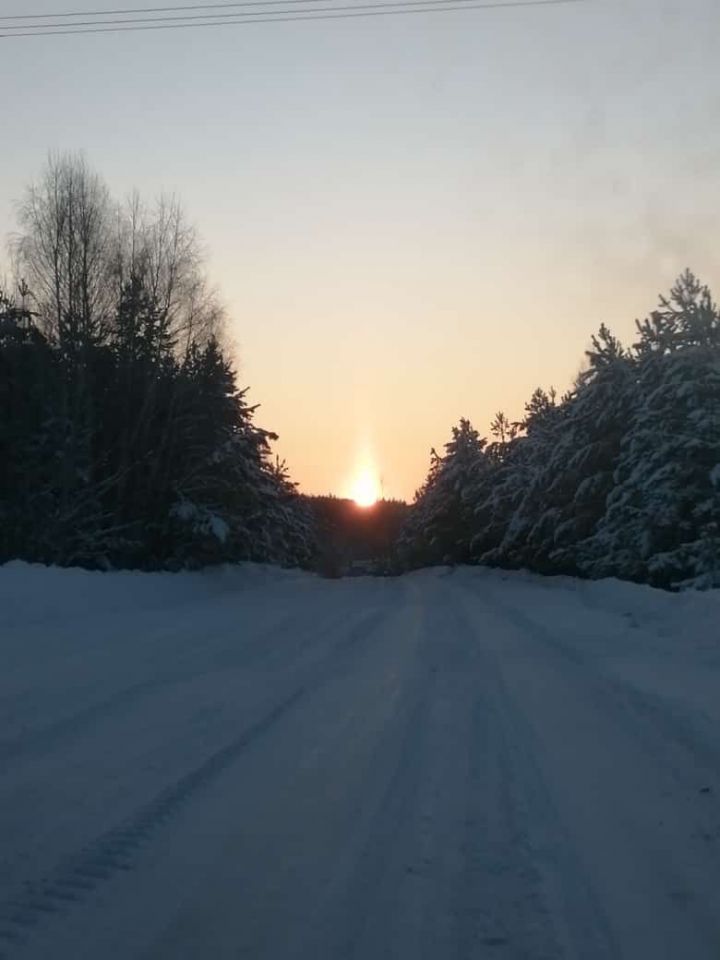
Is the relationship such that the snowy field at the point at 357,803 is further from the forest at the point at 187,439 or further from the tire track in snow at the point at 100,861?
the forest at the point at 187,439

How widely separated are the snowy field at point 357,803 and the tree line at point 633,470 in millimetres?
15053

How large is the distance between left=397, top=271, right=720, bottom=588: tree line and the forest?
0.07 m

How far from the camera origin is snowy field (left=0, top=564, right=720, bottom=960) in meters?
5.20

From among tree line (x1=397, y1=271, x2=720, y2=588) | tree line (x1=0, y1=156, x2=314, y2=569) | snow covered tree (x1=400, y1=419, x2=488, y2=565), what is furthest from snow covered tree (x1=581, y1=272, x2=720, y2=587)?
snow covered tree (x1=400, y1=419, x2=488, y2=565)

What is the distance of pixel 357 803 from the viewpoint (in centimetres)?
748

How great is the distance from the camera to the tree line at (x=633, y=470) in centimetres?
3119

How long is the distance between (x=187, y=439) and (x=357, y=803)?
3273 centimetres

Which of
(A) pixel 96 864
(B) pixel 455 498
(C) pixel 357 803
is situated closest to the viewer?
(A) pixel 96 864

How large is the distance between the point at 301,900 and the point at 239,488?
→ 36202mm

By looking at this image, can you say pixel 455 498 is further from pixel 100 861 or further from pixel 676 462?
pixel 100 861

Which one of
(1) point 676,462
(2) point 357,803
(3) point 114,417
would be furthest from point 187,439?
(2) point 357,803

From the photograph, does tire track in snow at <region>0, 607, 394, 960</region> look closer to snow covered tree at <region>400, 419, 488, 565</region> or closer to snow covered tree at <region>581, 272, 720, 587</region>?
snow covered tree at <region>581, 272, 720, 587</region>

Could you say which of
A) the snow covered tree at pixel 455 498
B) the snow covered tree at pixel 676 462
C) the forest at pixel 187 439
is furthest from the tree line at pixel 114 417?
the snow covered tree at pixel 455 498

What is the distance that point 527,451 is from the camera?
58750mm
